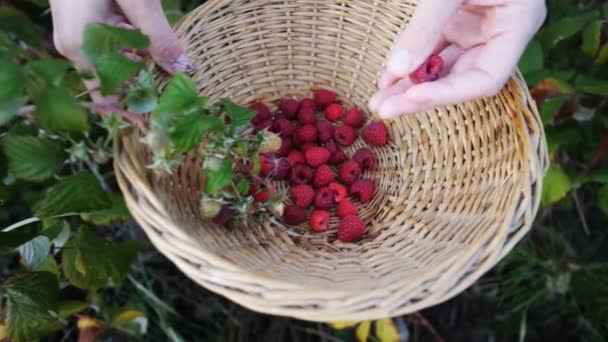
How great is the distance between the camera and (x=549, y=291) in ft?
4.28

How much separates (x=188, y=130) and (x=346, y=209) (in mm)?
405

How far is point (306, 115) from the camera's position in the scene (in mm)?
1060

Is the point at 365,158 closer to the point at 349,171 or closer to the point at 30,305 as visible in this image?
the point at 349,171

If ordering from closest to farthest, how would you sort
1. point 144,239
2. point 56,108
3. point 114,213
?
point 56,108 < point 114,213 < point 144,239

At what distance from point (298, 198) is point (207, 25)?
11.7 inches

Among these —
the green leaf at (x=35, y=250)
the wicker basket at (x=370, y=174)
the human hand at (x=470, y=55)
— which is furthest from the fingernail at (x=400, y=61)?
the green leaf at (x=35, y=250)

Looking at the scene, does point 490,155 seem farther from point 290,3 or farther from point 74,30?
point 74,30

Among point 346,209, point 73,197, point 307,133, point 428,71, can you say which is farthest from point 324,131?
point 73,197

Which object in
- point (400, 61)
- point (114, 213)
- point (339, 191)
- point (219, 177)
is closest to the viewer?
point (219, 177)

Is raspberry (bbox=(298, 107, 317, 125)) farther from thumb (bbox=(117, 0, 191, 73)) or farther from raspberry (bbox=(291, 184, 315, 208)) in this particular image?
thumb (bbox=(117, 0, 191, 73))

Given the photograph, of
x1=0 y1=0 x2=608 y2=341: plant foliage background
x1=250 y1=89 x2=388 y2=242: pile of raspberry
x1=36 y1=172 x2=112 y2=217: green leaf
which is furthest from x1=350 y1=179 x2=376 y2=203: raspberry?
x1=36 y1=172 x2=112 y2=217: green leaf

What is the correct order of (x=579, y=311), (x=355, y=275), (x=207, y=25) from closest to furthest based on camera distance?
1. (x=355, y=275)
2. (x=207, y=25)
3. (x=579, y=311)

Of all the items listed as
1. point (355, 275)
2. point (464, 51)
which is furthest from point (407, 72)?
point (355, 275)

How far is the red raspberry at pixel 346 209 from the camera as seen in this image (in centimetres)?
98
